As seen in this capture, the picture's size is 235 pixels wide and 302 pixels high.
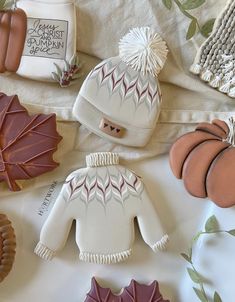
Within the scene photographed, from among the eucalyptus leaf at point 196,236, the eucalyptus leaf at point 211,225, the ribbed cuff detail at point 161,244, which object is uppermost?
the eucalyptus leaf at point 211,225

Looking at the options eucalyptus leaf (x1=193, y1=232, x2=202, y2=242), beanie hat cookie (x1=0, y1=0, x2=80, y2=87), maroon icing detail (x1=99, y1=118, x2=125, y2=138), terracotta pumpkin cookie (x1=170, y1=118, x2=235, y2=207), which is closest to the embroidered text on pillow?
beanie hat cookie (x1=0, y1=0, x2=80, y2=87)

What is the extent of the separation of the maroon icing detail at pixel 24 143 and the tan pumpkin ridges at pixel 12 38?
61 mm

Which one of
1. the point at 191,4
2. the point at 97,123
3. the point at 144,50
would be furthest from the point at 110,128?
the point at 191,4

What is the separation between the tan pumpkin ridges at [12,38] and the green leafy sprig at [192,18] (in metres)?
0.22

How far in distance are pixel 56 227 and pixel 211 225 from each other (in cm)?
22

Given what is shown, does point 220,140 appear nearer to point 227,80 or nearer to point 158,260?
point 227,80

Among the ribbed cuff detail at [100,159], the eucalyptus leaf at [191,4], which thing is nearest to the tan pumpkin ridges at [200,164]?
the ribbed cuff detail at [100,159]

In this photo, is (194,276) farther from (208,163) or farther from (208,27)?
(208,27)

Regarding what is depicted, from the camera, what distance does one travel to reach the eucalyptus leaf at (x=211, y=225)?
2.81 ft

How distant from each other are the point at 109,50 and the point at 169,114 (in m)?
0.13

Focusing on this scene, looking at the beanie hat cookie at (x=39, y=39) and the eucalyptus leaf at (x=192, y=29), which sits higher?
the eucalyptus leaf at (x=192, y=29)

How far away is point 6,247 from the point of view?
0.84m

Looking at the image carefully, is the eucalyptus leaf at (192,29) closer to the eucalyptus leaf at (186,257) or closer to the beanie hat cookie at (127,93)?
the beanie hat cookie at (127,93)

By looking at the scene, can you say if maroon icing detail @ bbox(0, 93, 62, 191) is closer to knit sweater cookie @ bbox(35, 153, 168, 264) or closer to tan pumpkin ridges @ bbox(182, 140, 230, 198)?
knit sweater cookie @ bbox(35, 153, 168, 264)
